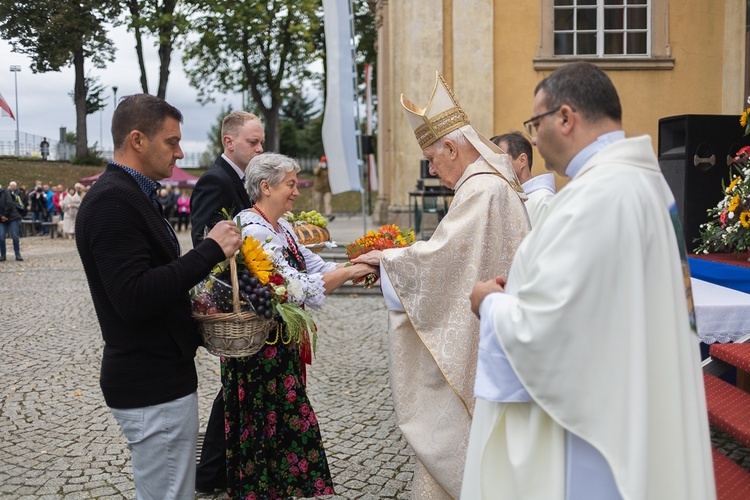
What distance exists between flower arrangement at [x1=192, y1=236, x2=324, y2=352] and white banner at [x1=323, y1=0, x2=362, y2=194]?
369 inches

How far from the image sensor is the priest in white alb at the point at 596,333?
2.04 metres

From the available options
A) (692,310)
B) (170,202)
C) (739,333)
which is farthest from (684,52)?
(170,202)

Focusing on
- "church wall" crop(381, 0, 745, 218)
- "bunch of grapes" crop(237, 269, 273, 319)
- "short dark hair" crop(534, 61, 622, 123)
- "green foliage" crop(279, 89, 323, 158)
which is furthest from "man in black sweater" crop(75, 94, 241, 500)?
"green foliage" crop(279, 89, 323, 158)

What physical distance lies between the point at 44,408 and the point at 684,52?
12.4 metres

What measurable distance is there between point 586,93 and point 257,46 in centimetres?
3088

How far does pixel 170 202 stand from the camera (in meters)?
27.0

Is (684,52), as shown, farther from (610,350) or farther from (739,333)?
(610,350)

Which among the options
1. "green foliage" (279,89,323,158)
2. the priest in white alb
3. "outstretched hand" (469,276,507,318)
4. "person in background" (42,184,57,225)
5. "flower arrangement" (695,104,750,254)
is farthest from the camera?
Answer: "green foliage" (279,89,323,158)

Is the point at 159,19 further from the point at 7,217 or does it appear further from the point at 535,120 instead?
the point at 535,120

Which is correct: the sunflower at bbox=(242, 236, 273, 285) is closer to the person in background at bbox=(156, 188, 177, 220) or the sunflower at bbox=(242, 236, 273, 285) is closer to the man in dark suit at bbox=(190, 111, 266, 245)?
the man in dark suit at bbox=(190, 111, 266, 245)

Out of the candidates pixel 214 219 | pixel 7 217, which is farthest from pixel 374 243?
pixel 7 217

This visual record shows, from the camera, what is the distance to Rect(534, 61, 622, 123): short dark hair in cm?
218

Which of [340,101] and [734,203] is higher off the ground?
[340,101]

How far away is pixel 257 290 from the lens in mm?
2957
